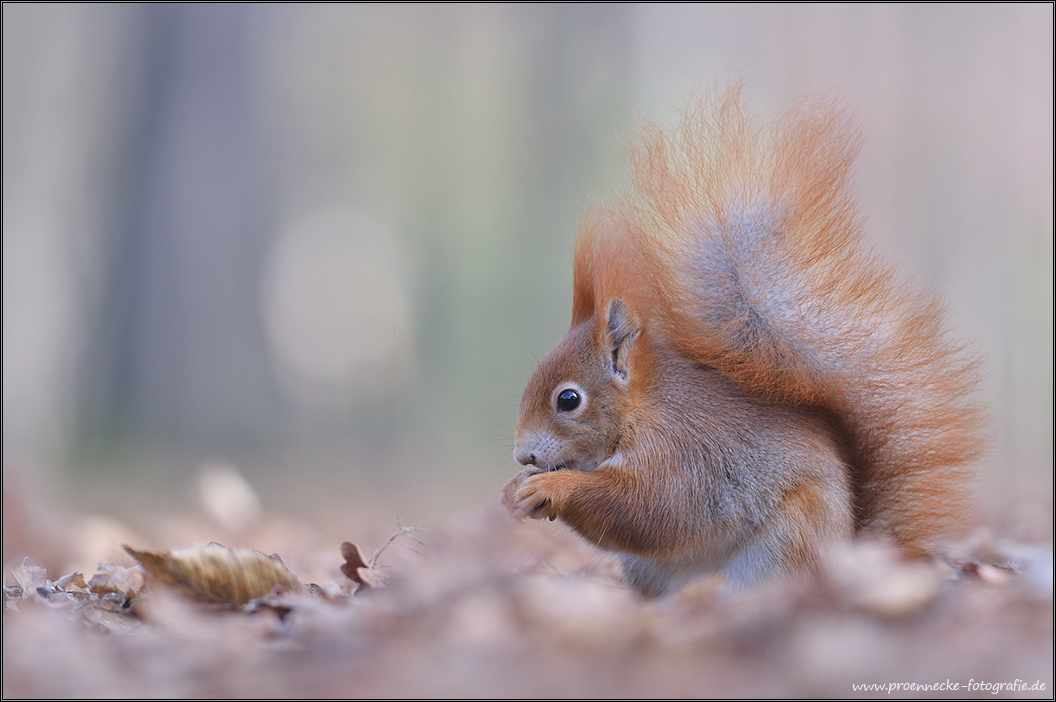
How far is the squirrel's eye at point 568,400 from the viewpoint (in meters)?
1.78

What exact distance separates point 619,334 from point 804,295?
41cm

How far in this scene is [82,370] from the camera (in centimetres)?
541

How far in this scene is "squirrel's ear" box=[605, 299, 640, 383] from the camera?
5.88 ft

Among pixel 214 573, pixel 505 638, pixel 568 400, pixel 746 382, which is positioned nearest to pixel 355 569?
pixel 214 573

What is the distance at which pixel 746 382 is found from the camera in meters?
1.73

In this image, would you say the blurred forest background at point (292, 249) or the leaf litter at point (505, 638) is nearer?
the leaf litter at point (505, 638)

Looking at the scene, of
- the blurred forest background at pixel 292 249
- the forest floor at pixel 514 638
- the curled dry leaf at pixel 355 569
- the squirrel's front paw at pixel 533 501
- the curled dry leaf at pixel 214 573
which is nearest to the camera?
the forest floor at pixel 514 638

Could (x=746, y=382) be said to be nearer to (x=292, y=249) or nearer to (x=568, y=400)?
(x=568, y=400)

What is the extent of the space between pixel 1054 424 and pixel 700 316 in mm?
4895

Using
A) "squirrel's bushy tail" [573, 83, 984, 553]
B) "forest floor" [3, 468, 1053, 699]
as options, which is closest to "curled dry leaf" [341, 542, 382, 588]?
"forest floor" [3, 468, 1053, 699]

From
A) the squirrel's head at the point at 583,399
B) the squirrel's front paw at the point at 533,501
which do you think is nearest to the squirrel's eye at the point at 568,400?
the squirrel's head at the point at 583,399

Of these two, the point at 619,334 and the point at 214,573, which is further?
the point at 619,334

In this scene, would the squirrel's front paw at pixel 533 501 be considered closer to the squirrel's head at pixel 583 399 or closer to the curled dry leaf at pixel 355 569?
the squirrel's head at pixel 583 399

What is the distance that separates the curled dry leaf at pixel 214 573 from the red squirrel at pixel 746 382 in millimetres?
503
